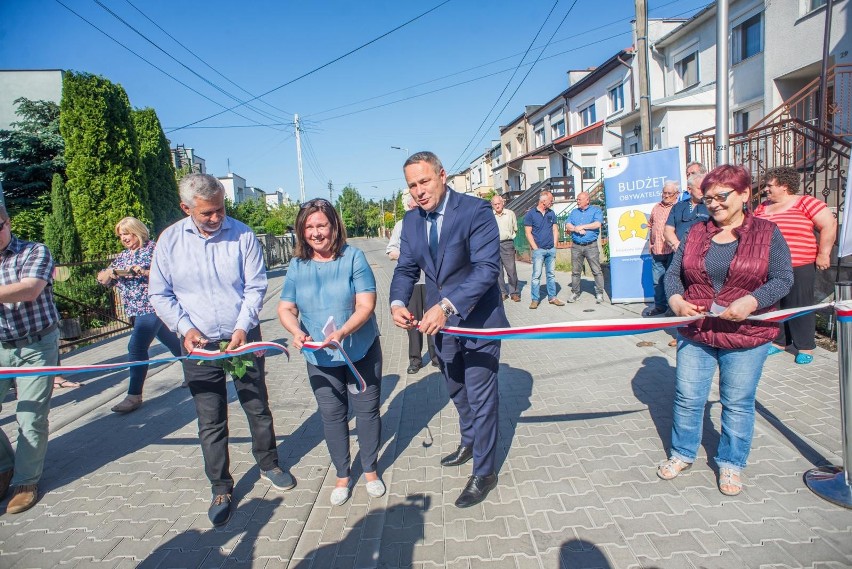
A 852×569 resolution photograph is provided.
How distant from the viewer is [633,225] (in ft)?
27.9

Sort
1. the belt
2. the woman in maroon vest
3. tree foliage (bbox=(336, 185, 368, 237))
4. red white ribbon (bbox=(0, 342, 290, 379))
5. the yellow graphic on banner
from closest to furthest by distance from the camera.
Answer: the woman in maroon vest < red white ribbon (bbox=(0, 342, 290, 379)) < the belt < the yellow graphic on banner < tree foliage (bbox=(336, 185, 368, 237))

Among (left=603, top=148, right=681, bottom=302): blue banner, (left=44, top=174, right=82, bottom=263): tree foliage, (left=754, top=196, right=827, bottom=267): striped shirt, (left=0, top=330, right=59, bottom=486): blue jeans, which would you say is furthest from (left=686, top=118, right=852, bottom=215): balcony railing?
(left=44, top=174, right=82, bottom=263): tree foliage

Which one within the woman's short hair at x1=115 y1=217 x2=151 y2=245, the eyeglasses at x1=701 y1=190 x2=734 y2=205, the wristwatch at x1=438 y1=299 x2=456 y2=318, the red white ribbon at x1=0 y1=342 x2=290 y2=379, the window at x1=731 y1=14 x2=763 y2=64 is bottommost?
the red white ribbon at x1=0 y1=342 x2=290 y2=379

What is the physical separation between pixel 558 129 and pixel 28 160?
2947cm

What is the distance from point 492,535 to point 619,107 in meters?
26.5

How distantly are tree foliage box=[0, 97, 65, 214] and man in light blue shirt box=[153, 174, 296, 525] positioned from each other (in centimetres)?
2214

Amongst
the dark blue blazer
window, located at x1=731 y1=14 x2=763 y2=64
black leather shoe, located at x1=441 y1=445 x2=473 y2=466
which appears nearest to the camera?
the dark blue blazer

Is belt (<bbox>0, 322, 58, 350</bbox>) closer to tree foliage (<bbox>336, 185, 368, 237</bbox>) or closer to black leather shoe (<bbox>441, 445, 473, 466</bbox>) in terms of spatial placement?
black leather shoe (<bbox>441, 445, 473, 466</bbox>)

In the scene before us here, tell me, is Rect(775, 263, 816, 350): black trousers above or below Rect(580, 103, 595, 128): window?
below

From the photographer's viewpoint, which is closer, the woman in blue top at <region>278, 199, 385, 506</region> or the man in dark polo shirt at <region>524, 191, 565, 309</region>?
the woman in blue top at <region>278, 199, 385, 506</region>

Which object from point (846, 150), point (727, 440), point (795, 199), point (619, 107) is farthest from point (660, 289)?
point (619, 107)

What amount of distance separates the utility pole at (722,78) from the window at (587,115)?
23.8 m

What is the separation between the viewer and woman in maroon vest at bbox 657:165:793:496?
9.18 feet

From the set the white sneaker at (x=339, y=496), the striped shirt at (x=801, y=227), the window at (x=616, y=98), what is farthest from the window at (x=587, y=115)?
the white sneaker at (x=339, y=496)
